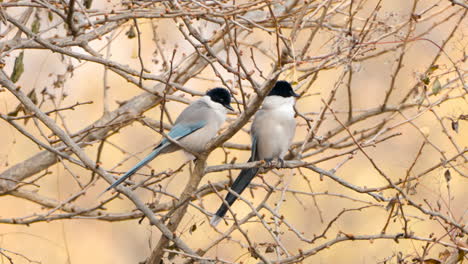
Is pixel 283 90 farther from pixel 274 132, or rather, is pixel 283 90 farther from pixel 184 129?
pixel 184 129

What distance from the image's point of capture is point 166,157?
1161 centimetres

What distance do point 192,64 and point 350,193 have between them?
229 inches

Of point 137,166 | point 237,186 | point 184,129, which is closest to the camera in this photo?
point 137,166

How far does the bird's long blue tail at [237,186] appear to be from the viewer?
5.07m

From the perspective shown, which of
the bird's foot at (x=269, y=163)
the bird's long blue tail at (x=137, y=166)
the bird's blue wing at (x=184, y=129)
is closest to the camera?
the bird's long blue tail at (x=137, y=166)

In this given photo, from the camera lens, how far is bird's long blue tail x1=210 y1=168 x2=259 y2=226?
5074mm

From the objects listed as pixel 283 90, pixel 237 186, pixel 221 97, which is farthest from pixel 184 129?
pixel 283 90

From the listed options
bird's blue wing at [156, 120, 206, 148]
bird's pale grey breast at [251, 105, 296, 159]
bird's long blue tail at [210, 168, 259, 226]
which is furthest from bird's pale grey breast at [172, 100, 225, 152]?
bird's long blue tail at [210, 168, 259, 226]

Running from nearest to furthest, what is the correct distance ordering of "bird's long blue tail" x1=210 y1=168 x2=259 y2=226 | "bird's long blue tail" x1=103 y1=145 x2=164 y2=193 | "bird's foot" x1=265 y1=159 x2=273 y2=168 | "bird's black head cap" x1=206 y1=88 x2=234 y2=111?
"bird's long blue tail" x1=103 y1=145 x2=164 y2=193
"bird's foot" x1=265 y1=159 x2=273 y2=168
"bird's long blue tail" x1=210 y1=168 x2=259 y2=226
"bird's black head cap" x1=206 y1=88 x2=234 y2=111

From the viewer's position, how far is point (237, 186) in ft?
17.2

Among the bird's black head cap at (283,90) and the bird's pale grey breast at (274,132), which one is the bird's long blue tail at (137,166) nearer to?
the bird's pale grey breast at (274,132)

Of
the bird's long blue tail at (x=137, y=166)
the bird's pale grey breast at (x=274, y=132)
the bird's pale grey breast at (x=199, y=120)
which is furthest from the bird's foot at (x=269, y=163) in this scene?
the bird's long blue tail at (x=137, y=166)

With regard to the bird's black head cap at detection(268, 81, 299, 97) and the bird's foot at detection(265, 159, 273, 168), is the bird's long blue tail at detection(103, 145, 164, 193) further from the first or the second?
the bird's black head cap at detection(268, 81, 299, 97)

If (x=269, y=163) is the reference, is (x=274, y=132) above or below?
above
